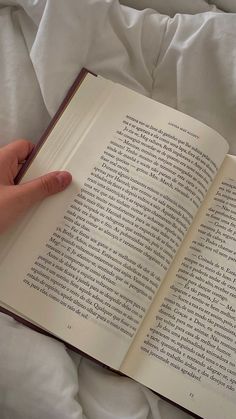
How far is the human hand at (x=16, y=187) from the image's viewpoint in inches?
22.4

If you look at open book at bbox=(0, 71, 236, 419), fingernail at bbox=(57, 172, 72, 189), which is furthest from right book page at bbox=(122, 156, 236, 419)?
fingernail at bbox=(57, 172, 72, 189)

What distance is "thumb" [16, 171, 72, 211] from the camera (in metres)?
0.57

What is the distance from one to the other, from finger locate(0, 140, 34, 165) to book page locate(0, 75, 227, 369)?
23mm

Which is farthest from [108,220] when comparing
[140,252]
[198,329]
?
[198,329]

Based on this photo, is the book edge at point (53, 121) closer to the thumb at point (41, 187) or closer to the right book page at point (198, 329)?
the thumb at point (41, 187)

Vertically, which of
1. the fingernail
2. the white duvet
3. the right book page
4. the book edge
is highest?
the white duvet

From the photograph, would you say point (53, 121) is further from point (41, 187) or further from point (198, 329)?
point (198, 329)

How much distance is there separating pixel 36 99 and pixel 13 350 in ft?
1.04

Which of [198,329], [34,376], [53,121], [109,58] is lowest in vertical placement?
[34,376]

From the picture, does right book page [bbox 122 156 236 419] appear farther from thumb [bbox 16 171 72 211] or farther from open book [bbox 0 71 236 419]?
thumb [bbox 16 171 72 211]

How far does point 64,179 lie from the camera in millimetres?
589

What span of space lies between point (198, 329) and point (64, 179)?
0.75ft

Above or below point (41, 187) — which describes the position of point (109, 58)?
above

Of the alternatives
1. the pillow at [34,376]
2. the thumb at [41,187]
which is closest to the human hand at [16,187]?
the thumb at [41,187]
